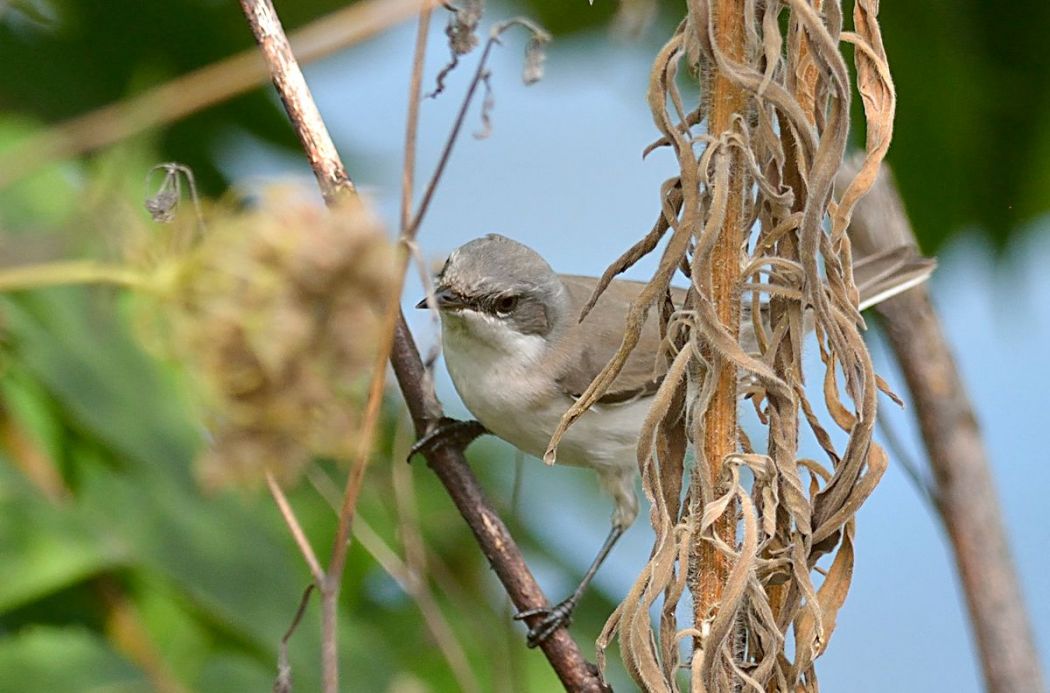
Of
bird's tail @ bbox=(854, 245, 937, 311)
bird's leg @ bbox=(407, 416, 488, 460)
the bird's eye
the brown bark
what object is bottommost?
the brown bark

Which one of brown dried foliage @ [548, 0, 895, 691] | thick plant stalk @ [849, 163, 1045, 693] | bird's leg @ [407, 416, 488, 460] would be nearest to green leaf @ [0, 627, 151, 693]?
bird's leg @ [407, 416, 488, 460]

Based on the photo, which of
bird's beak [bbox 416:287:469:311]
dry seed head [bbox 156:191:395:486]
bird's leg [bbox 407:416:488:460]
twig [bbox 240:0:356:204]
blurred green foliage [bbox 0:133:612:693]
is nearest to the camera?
dry seed head [bbox 156:191:395:486]

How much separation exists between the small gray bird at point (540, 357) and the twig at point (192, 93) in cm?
53

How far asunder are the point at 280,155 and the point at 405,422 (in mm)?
1132

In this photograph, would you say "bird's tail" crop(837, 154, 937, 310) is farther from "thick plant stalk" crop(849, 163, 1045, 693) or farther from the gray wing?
the gray wing

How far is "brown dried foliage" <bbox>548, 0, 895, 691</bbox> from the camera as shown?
25.3 inches

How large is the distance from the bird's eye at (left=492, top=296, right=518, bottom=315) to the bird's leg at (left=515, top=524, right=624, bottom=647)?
0.39 meters

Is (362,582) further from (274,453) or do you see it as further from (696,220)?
(696,220)

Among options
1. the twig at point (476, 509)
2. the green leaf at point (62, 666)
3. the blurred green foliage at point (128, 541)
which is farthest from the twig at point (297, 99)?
the green leaf at point (62, 666)

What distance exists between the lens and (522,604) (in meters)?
0.99

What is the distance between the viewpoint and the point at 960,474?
1478mm

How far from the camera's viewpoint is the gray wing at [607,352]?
5.70ft

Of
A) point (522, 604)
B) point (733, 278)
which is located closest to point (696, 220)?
point (733, 278)

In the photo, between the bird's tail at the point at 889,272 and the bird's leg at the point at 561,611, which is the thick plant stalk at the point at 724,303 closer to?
the bird's leg at the point at 561,611
